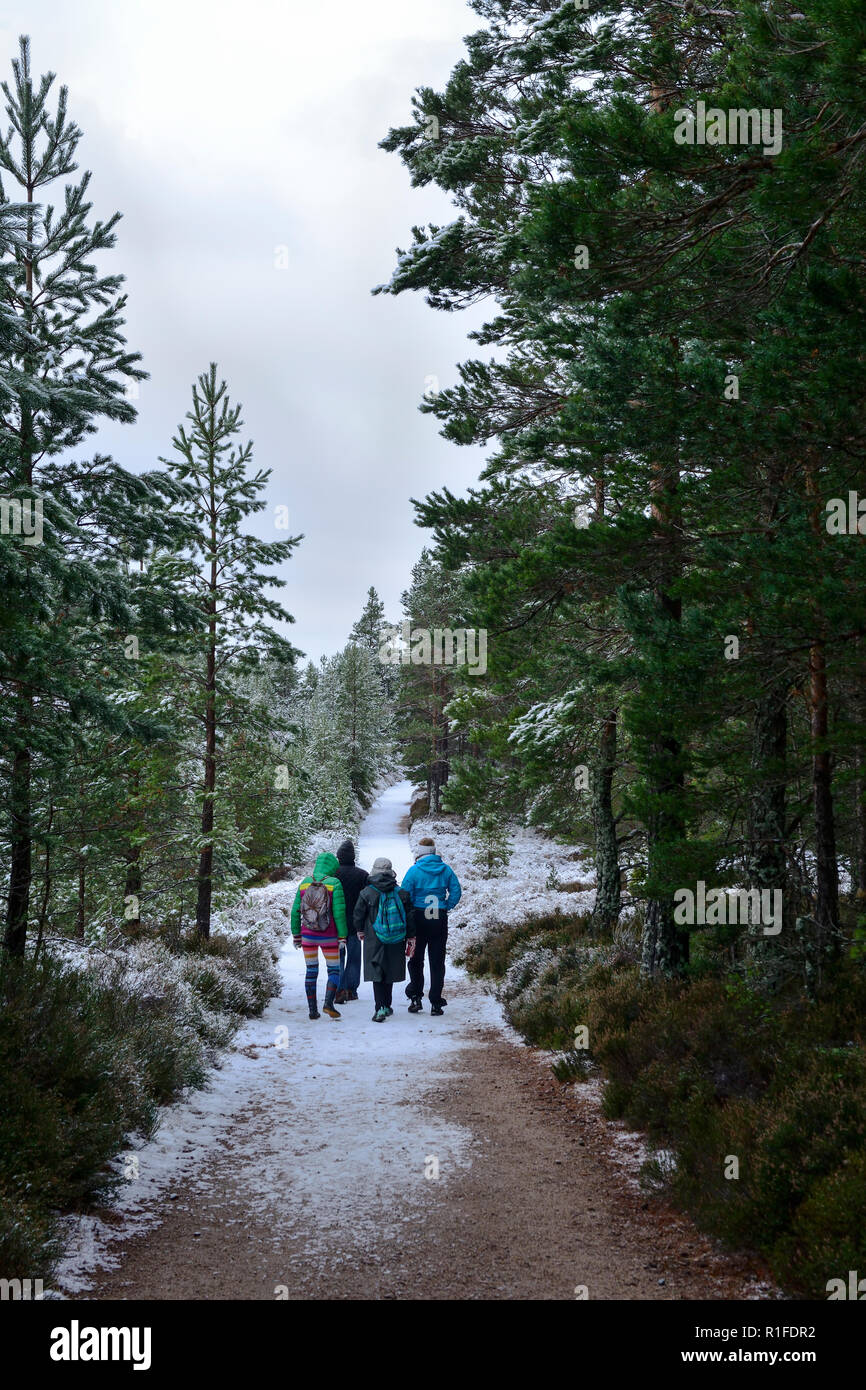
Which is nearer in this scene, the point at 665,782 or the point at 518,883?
the point at 665,782

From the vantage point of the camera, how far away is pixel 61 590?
901cm

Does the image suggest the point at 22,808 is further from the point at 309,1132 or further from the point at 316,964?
the point at 309,1132

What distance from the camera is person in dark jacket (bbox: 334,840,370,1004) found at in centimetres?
1187

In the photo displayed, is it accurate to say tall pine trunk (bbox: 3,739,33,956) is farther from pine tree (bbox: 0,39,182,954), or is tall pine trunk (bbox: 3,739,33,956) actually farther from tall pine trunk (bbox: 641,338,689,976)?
tall pine trunk (bbox: 641,338,689,976)

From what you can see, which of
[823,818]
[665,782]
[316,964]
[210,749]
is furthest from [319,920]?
[823,818]

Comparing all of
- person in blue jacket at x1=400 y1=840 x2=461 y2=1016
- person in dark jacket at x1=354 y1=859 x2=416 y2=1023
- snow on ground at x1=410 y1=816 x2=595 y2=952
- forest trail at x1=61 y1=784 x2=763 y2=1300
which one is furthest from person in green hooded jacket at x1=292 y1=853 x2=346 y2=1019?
snow on ground at x1=410 y1=816 x2=595 y2=952

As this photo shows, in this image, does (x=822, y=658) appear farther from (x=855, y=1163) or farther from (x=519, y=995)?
(x=519, y=995)

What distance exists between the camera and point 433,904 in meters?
11.1

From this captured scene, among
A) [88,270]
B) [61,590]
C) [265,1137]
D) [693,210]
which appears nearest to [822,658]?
[693,210]

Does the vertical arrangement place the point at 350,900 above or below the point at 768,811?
below

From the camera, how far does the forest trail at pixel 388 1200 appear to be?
14.0 feet

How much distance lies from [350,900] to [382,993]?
1.61 m

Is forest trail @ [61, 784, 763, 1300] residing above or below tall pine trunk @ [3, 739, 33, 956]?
below

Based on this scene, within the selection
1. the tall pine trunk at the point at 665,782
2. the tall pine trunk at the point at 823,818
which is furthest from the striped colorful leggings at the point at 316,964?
the tall pine trunk at the point at 823,818
